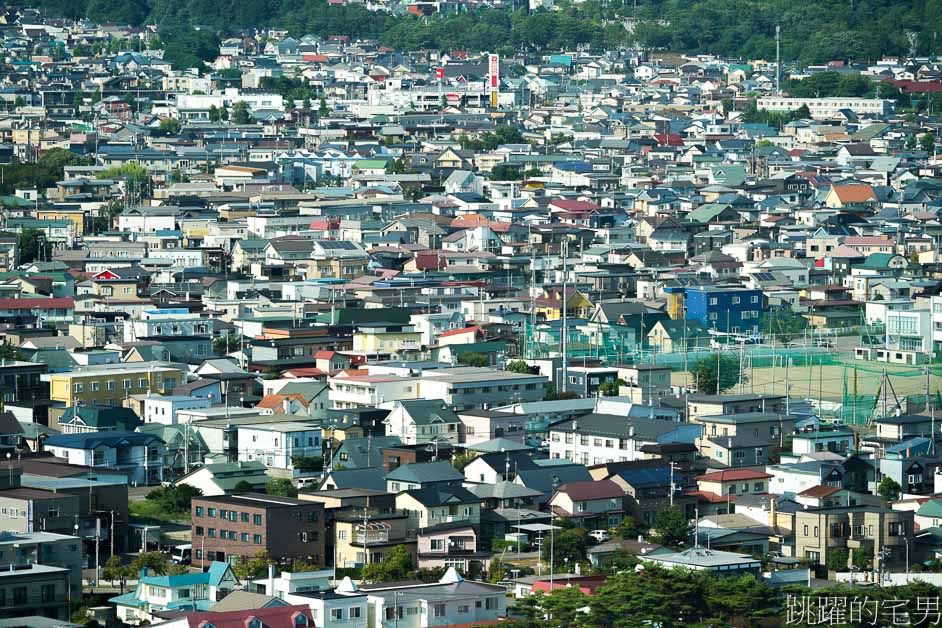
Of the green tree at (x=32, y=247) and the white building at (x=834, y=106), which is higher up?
the white building at (x=834, y=106)

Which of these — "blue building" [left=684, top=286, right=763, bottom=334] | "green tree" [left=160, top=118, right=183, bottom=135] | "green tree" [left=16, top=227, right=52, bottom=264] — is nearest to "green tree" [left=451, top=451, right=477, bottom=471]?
"blue building" [left=684, top=286, right=763, bottom=334]

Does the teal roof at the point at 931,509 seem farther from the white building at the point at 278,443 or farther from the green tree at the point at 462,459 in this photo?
the white building at the point at 278,443

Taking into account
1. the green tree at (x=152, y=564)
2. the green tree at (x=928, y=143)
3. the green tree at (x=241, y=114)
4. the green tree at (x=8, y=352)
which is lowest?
the green tree at (x=152, y=564)

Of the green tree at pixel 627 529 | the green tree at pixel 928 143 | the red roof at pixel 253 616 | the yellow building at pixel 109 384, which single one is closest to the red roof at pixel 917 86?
the green tree at pixel 928 143

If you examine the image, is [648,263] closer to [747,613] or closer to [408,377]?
[408,377]

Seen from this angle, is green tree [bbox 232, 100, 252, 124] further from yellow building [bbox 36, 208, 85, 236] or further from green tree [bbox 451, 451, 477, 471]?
green tree [bbox 451, 451, 477, 471]
